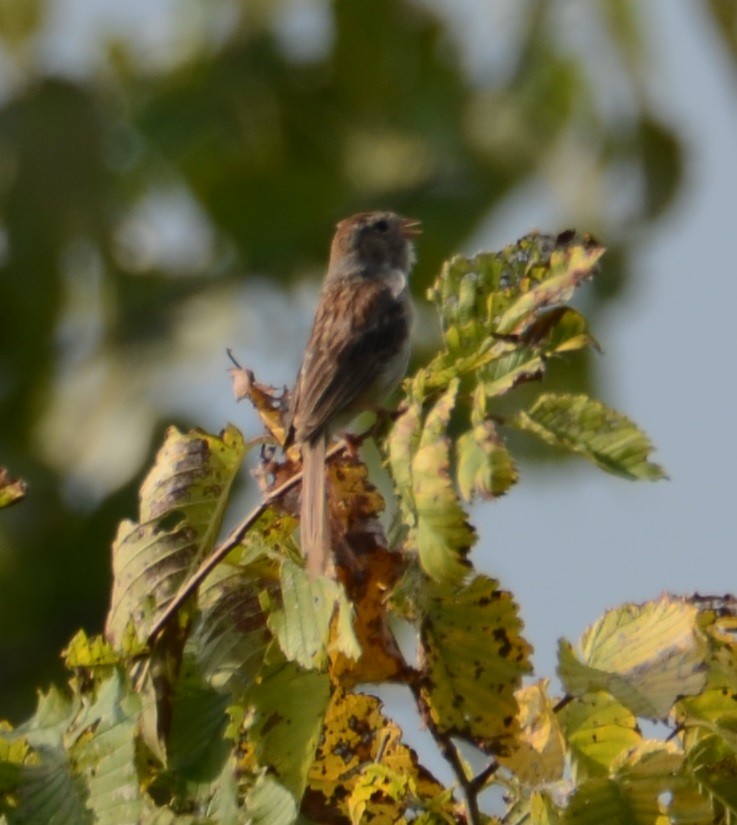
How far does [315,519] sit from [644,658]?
630 millimetres

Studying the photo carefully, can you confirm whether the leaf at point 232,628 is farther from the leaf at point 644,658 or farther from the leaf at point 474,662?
the leaf at point 644,658

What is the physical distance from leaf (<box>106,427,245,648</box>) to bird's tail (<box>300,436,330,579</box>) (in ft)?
0.42

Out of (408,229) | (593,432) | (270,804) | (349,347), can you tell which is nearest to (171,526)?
(270,804)

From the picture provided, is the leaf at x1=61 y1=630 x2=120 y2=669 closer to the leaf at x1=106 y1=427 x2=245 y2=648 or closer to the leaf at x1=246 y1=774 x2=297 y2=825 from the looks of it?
the leaf at x1=106 y1=427 x2=245 y2=648

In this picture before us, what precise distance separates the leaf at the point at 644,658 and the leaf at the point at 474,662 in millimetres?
119

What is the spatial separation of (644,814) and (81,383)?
21.5ft

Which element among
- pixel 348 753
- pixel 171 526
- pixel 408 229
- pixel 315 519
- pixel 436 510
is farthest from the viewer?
pixel 408 229

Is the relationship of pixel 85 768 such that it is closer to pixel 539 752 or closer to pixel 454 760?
pixel 454 760

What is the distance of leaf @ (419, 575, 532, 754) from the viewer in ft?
7.96

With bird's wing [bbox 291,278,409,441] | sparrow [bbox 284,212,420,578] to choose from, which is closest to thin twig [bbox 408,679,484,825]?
sparrow [bbox 284,212,420,578]

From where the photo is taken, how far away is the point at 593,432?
7.65ft

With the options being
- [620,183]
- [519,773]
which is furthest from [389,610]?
[620,183]

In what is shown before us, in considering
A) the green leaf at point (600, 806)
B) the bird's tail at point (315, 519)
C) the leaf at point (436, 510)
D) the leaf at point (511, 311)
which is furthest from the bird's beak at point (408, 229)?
Result: the green leaf at point (600, 806)

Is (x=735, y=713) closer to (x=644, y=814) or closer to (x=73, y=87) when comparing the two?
(x=644, y=814)
